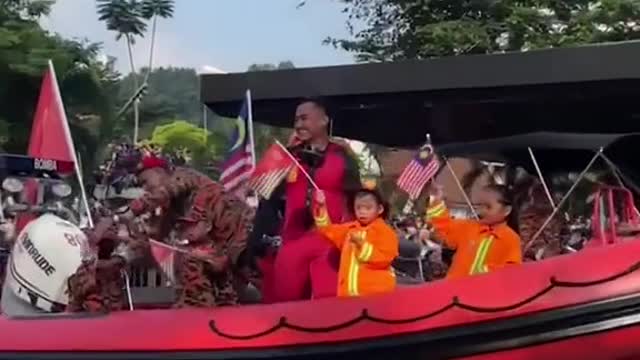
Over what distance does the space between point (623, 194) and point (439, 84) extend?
195cm

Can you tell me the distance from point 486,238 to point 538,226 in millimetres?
852

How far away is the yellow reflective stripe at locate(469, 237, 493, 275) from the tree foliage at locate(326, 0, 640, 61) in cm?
1220

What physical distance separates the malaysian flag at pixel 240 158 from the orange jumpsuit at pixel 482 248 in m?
0.96

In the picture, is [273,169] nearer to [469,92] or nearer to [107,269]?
[107,269]

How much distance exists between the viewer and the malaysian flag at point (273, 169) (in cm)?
468

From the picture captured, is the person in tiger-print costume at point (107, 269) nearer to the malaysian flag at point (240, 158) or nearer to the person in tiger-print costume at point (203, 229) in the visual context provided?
the person in tiger-print costume at point (203, 229)

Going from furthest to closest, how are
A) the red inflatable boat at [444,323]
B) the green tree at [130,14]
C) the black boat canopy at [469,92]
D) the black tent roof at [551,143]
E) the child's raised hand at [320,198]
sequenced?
the green tree at [130,14] → the black boat canopy at [469,92] → the black tent roof at [551,143] → the child's raised hand at [320,198] → the red inflatable boat at [444,323]

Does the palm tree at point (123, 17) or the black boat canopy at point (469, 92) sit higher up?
the palm tree at point (123, 17)

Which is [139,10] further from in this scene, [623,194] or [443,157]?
[623,194]

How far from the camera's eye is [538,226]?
5191mm

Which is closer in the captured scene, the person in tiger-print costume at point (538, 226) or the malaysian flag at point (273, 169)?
the malaysian flag at point (273, 169)

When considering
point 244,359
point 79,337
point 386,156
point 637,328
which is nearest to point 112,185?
point 79,337

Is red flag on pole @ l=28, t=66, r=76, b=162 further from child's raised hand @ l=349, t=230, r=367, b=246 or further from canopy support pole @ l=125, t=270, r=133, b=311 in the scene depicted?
child's raised hand @ l=349, t=230, r=367, b=246

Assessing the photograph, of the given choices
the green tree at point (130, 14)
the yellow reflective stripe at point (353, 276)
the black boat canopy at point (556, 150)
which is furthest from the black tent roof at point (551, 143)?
the green tree at point (130, 14)
